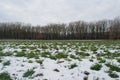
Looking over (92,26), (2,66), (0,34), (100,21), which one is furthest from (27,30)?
(2,66)

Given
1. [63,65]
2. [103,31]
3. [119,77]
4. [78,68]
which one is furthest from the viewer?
[103,31]

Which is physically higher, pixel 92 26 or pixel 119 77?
pixel 92 26

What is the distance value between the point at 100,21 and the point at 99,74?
80.5m

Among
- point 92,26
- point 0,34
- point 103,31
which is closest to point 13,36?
point 0,34

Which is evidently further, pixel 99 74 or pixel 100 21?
pixel 100 21

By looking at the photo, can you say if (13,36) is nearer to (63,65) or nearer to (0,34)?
(0,34)

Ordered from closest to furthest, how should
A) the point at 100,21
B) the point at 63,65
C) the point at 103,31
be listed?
1. the point at 63,65
2. the point at 103,31
3. the point at 100,21

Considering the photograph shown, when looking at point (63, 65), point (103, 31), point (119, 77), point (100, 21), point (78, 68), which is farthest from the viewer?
point (100, 21)

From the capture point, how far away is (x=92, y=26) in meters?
80.1

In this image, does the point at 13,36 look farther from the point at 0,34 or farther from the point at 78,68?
the point at 78,68

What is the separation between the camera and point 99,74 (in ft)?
15.9

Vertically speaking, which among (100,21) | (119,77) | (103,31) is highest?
(100,21)

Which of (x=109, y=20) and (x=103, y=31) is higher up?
(x=109, y=20)

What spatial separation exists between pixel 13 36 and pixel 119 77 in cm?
8029
